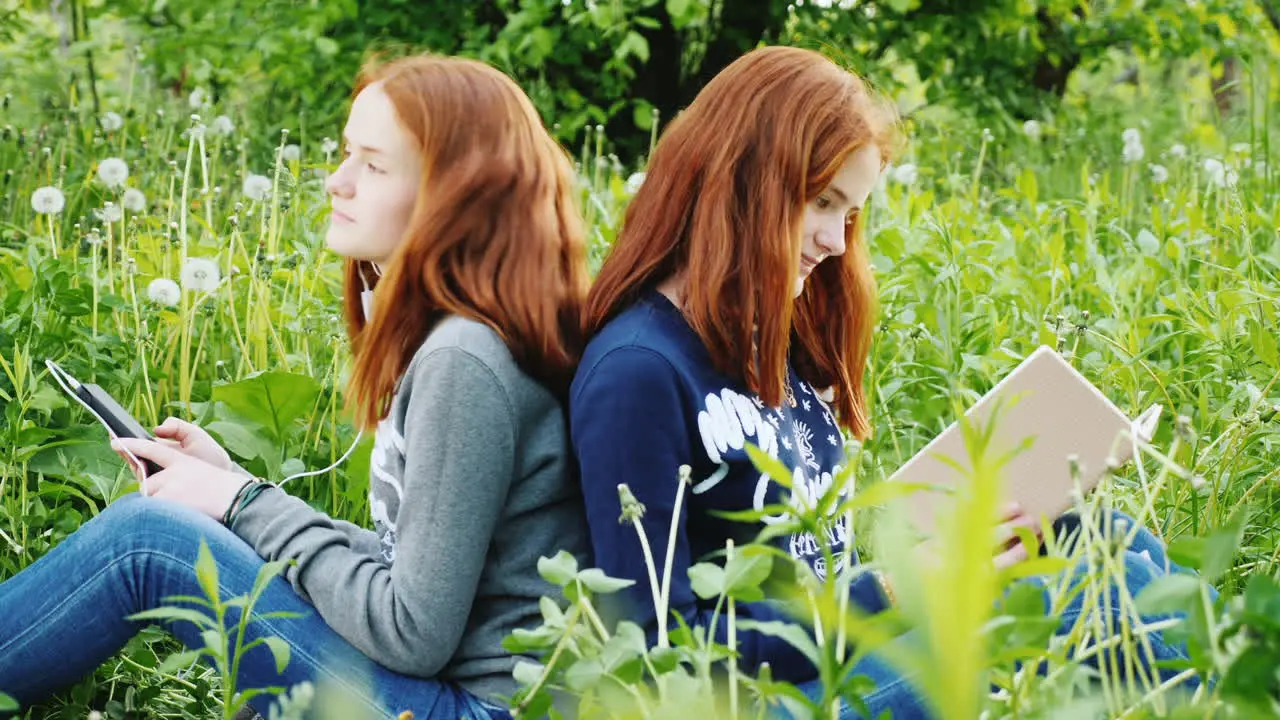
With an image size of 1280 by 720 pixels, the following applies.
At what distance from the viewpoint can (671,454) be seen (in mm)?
1502

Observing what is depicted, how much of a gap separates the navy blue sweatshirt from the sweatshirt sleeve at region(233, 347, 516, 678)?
96 millimetres

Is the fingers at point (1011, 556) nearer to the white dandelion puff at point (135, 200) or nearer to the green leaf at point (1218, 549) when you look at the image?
the green leaf at point (1218, 549)

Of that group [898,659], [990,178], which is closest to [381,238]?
[898,659]

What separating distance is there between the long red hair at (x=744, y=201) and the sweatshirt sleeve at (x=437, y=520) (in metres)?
0.22

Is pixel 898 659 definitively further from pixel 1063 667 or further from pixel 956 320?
pixel 956 320

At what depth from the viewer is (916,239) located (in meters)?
3.01

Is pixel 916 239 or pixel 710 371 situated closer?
pixel 710 371

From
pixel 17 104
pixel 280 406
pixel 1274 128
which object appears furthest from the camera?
pixel 17 104

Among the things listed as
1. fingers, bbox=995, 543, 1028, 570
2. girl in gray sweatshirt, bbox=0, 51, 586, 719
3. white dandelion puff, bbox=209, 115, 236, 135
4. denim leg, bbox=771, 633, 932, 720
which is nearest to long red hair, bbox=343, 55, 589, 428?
girl in gray sweatshirt, bbox=0, 51, 586, 719

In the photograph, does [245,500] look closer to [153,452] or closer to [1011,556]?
[153,452]

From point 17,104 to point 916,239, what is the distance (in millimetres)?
3850

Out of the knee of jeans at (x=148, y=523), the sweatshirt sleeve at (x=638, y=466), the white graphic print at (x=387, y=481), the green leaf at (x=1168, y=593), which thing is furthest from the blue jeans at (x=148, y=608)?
the green leaf at (x=1168, y=593)

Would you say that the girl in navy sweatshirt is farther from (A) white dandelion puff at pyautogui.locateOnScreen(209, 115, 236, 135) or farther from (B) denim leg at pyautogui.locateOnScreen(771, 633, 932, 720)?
(A) white dandelion puff at pyautogui.locateOnScreen(209, 115, 236, 135)

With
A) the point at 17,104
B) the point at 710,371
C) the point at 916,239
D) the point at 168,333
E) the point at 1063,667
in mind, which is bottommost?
the point at 17,104
